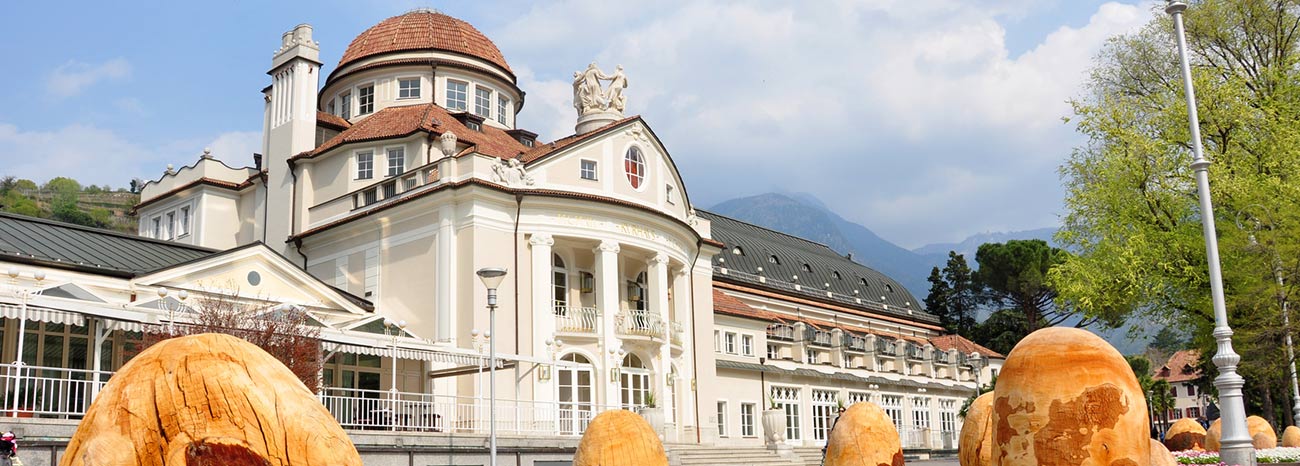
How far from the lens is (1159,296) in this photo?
27.9 metres

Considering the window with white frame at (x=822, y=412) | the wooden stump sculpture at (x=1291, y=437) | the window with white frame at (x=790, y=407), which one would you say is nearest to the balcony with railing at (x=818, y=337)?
the window with white frame at (x=822, y=412)

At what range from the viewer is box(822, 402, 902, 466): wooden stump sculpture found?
13516 millimetres

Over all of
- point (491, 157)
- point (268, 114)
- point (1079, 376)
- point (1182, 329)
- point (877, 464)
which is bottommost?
point (877, 464)

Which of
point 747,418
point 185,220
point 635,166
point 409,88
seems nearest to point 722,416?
point 747,418

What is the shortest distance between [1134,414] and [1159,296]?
22260mm

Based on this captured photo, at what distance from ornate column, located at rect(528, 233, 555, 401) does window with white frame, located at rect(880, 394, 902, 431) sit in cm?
3087

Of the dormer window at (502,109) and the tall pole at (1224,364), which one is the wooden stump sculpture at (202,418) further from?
the dormer window at (502,109)

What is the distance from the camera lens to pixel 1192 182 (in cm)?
2766

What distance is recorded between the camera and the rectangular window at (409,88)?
142 ft

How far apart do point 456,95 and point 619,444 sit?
3242 cm

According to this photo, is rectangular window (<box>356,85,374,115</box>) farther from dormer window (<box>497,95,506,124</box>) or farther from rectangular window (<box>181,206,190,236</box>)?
rectangular window (<box>181,206,190,236</box>)

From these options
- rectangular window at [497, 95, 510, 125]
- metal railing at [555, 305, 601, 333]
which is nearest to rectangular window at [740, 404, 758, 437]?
metal railing at [555, 305, 601, 333]

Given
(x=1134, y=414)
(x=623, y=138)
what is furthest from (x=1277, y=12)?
(x=1134, y=414)

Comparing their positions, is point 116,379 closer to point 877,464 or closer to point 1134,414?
point 1134,414
